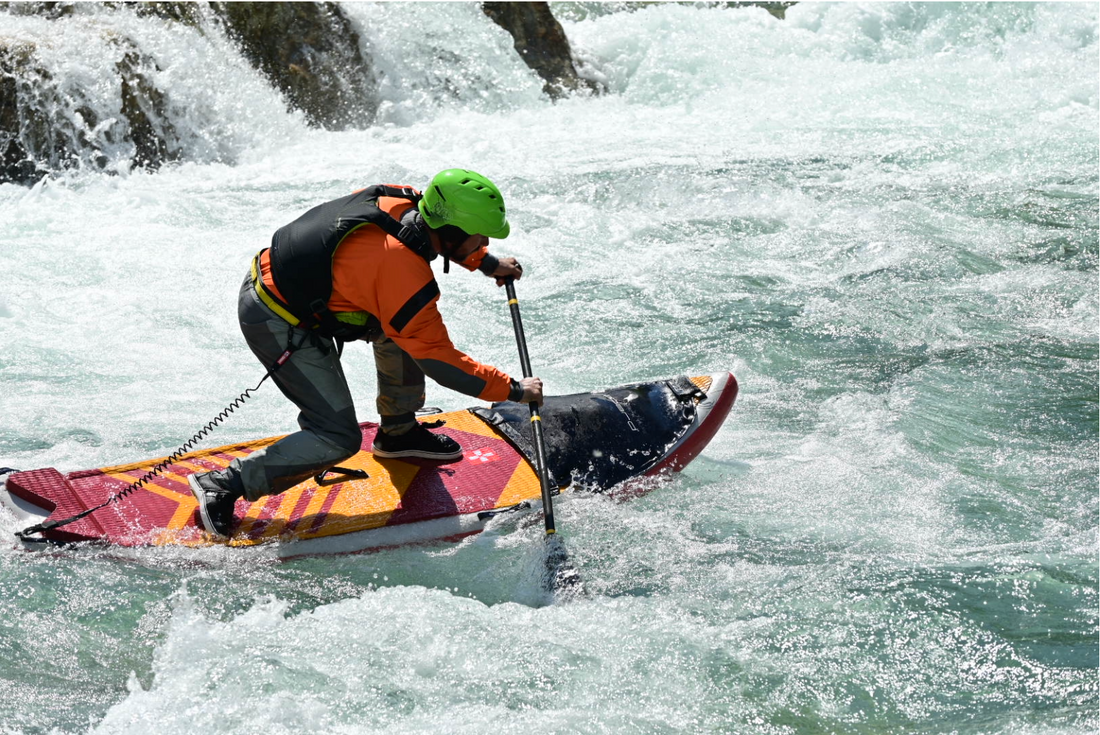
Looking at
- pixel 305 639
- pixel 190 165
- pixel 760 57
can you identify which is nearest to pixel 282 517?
pixel 305 639

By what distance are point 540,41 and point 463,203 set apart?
11.4 metres

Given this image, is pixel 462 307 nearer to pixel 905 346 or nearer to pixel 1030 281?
pixel 905 346

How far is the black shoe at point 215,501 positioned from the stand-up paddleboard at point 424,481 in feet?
0.16

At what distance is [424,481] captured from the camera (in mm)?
4820

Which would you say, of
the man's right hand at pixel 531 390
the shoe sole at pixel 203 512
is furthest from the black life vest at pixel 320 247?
the shoe sole at pixel 203 512

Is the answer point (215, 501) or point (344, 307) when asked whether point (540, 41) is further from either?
point (215, 501)

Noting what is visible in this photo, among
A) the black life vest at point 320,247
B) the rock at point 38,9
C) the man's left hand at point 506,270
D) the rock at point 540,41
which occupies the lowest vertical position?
the man's left hand at point 506,270

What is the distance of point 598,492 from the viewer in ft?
16.3

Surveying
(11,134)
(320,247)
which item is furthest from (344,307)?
(11,134)

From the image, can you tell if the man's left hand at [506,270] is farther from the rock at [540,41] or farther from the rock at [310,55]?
the rock at [540,41]

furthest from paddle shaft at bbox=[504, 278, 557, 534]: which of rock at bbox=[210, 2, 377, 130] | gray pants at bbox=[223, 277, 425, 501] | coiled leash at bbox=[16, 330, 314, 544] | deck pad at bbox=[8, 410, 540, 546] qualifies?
rock at bbox=[210, 2, 377, 130]

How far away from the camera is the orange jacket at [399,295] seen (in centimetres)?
397

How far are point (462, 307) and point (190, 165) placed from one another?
14.9 feet

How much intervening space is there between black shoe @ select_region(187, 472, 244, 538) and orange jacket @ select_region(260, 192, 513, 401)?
0.83m
